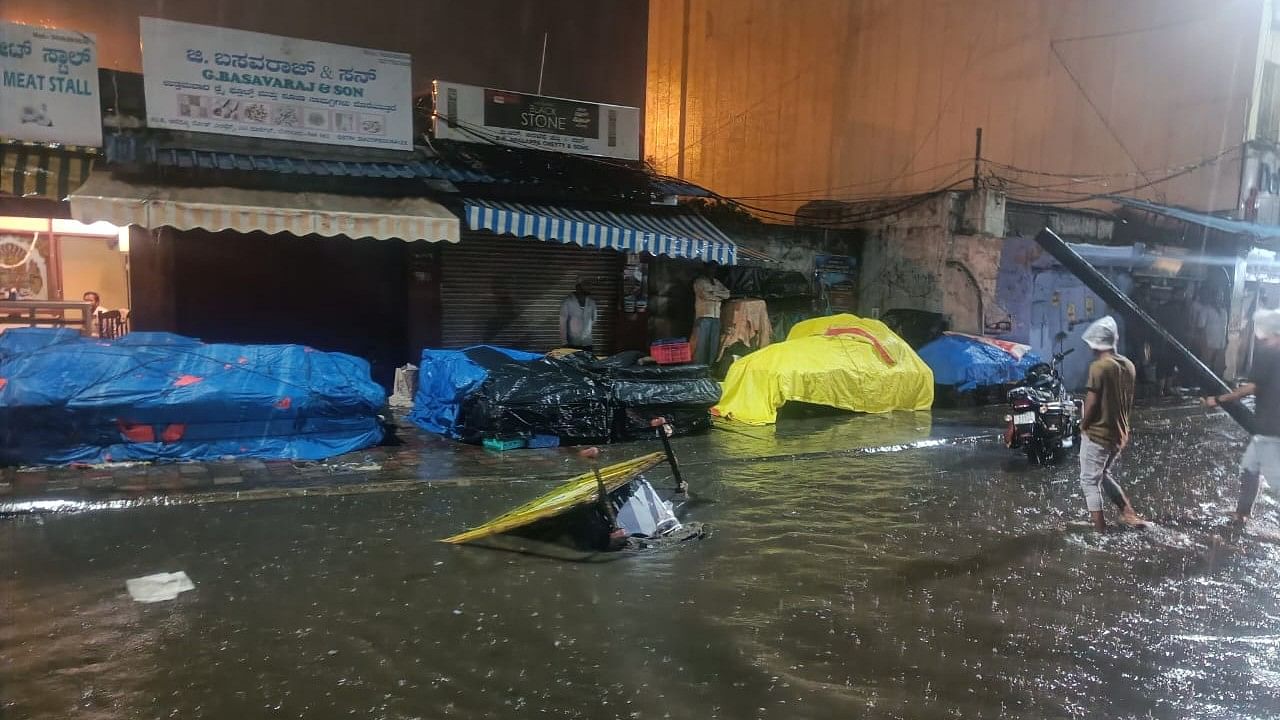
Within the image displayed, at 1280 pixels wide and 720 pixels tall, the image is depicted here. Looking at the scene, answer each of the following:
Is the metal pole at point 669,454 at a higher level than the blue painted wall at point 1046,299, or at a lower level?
lower

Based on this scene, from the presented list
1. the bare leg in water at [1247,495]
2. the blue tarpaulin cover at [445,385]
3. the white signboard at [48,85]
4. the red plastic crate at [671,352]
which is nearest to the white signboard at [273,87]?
the white signboard at [48,85]

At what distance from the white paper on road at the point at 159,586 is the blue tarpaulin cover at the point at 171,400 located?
121 inches

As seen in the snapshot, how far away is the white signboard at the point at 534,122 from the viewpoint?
37.5 ft

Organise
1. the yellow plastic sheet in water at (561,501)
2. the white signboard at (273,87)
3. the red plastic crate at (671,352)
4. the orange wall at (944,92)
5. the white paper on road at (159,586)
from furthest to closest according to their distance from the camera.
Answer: the orange wall at (944,92), the red plastic crate at (671,352), the white signboard at (273,87), the yellow plastic sheet in water at (561,501), the white paper on road at (159,586)

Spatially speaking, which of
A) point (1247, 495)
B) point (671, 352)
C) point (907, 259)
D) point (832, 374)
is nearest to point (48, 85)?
point (671, 352)

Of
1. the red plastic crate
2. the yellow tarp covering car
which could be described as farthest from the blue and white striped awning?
the yellow tarp covering car

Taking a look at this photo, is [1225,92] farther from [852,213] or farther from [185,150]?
[185,150]

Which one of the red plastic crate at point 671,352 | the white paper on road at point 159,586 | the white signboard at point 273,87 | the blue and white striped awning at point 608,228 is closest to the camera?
the white paper on road at point 159,586

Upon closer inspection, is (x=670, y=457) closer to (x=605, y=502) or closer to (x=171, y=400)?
(x=605, y=502)

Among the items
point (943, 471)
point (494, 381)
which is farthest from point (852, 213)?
point (494, 381)

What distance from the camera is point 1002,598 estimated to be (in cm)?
504

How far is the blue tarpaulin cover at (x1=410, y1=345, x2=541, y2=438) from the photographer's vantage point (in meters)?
9.12

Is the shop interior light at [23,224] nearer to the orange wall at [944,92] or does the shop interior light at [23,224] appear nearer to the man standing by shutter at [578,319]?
the man standing by shutter at [578,319]

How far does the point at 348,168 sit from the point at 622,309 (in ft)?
15.8
